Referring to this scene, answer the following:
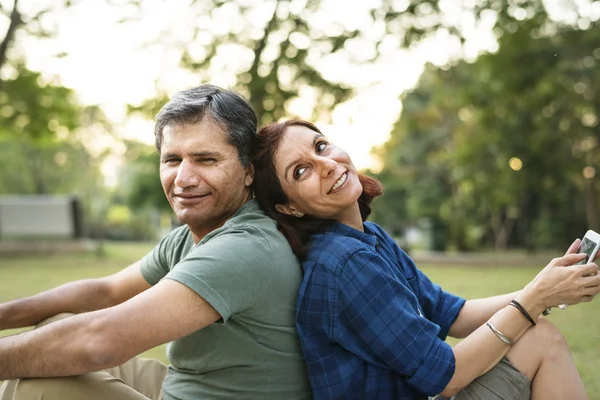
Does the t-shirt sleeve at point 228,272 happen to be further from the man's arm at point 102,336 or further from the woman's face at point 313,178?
the woman's face at point 313,178

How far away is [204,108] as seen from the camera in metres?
2.24

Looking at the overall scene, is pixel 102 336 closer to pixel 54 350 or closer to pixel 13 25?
pixel 54 350

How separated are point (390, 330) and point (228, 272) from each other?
0.54 metres

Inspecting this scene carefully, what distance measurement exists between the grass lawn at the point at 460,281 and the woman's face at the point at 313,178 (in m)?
2.35

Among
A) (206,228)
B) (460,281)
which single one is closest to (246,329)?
(206,228)

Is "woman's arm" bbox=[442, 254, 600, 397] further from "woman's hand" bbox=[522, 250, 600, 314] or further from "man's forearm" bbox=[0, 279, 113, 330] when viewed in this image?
"man's forearm" bbox=[0, 279, 113, 330]

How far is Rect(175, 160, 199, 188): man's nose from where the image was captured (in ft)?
7.38

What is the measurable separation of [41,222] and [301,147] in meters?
17.8

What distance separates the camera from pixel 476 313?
8.78 feet

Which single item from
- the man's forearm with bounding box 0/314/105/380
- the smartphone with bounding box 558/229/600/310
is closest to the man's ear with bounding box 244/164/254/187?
the man's forearm with bounding box 0/314/105/380

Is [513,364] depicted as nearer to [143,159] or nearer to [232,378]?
[232,378]

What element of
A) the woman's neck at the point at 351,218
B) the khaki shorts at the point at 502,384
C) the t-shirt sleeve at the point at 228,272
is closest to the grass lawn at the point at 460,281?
the khaki shorts at the point at 502,384

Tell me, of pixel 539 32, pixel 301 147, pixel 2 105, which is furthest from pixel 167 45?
pixel 301 147

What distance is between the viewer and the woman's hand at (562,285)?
7.04 ft
